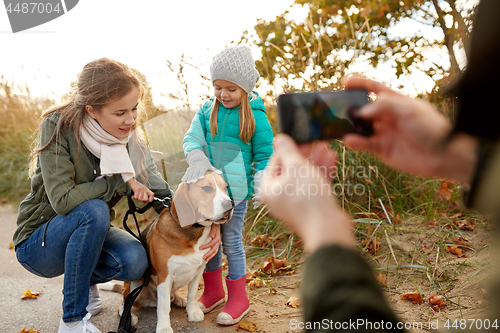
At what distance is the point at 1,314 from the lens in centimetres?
294

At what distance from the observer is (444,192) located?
3.71 m

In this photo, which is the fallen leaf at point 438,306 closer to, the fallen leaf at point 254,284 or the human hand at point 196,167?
the fallen leaf at point 254,284

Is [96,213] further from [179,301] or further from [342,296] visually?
[342,296]

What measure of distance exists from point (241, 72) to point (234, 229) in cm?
124

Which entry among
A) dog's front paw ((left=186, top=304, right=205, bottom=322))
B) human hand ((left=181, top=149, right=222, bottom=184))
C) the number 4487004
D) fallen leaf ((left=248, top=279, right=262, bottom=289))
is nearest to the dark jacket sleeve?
human hand ((left=181, top=149, right=222, bottom=184))

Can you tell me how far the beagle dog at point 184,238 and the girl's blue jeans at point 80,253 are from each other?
0.61ft

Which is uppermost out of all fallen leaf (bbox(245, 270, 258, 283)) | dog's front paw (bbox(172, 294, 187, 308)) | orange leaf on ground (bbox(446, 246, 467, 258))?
orange leaf on ground (bbox(446, 246, 467, 258))

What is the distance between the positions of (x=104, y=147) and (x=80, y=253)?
72 cm

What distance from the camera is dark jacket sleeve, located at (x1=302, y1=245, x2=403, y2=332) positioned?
58cm

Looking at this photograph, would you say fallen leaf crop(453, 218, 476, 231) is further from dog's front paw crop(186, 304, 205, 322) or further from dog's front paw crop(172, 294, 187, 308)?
dog's front paw crop(172, 294, 187, 308)

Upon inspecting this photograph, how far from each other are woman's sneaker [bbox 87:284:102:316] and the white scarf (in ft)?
3.59

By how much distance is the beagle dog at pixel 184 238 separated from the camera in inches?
100.0

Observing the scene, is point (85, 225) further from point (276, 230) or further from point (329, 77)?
point (329, 77)

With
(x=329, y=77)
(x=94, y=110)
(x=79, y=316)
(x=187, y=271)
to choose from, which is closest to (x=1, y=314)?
(x=79, y=316)
